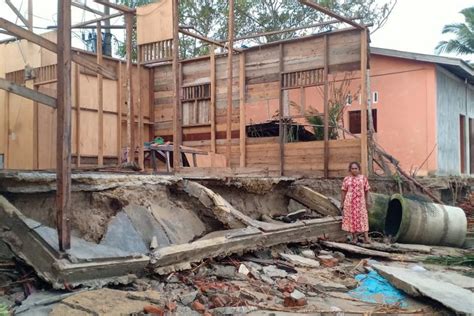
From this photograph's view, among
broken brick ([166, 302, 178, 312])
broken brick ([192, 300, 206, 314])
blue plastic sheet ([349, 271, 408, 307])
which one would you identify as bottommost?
blue plastic sheet ([349, 271, 408, 307])

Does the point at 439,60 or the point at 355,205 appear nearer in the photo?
the point at 355,205

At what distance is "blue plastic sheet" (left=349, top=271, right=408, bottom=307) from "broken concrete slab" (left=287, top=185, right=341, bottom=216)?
2.42 m

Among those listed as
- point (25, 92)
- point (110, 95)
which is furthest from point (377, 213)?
point (25, 92)

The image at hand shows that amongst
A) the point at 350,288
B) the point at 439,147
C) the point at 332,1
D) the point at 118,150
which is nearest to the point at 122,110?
the point at 118,150

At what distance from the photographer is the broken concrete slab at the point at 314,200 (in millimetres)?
8789

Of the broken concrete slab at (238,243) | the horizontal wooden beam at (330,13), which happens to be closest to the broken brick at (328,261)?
the broken concrete slab at (238,243)

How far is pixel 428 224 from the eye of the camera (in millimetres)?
9062

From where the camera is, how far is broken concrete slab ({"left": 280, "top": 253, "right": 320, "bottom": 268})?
6678 mm

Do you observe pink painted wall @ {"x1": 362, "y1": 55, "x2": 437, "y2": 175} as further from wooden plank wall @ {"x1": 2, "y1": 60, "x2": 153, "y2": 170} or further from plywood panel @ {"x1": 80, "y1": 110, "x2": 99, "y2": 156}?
plywood panel @ {"x1": 80, "y1": 110, "x2": 99, "y2": 156}

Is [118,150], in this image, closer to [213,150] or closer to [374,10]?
[213,150]

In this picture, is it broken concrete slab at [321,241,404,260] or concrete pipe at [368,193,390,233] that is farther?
concrete pipe at [368,193,390,233]

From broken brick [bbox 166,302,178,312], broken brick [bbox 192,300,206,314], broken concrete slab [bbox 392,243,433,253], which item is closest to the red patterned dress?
broken concrete slab [bbox 392,243,433,253]

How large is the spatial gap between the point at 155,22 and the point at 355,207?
4.78m

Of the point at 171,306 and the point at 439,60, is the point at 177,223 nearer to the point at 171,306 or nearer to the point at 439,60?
the point at 171,306
